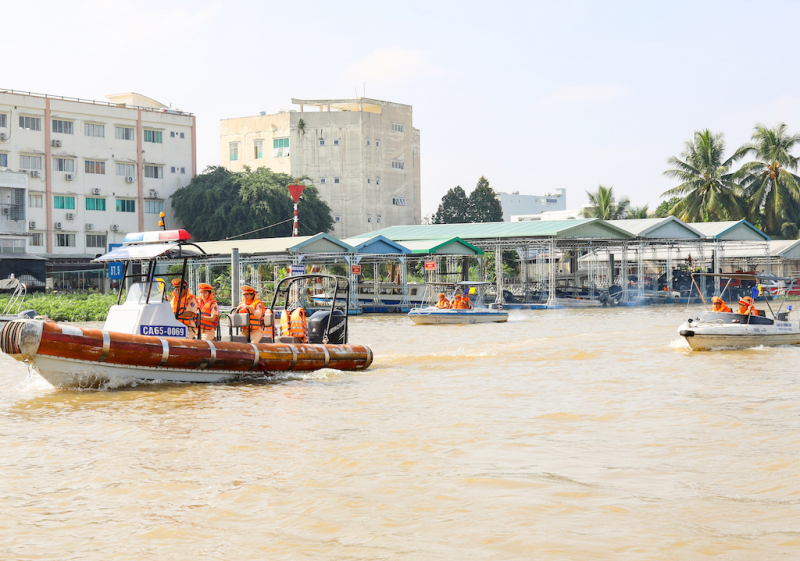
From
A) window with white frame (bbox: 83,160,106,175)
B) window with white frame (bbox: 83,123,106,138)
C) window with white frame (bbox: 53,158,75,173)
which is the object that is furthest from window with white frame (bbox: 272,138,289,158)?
window with white frame (bbox: 53,158,75,173)

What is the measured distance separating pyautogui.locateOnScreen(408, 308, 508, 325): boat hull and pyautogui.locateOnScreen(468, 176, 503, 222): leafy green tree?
115ft

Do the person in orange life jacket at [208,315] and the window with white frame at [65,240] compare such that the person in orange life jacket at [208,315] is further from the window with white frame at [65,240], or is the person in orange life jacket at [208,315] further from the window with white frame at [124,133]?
the window with white frame at [124,133]

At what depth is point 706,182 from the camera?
5319 centimetres

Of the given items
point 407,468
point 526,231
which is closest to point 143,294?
point 407,468

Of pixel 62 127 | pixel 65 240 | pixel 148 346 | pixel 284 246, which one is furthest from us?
pixel 62 127

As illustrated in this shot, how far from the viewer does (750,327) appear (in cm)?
1917

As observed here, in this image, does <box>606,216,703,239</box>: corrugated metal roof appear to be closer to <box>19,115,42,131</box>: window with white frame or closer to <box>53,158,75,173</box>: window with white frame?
<box>53,158,75,173</box>: window with white frame

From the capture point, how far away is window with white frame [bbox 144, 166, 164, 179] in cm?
5365

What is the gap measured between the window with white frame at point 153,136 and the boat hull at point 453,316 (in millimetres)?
30709

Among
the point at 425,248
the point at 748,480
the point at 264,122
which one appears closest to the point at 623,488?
the point at 748,480

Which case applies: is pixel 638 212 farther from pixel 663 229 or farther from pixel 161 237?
pixel 161 237

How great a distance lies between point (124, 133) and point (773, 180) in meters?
39.5

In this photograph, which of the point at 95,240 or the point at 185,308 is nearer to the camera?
the point at 185,308

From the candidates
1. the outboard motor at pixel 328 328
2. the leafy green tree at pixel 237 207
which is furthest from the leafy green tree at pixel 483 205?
the outboard motor at pixel 328 328
